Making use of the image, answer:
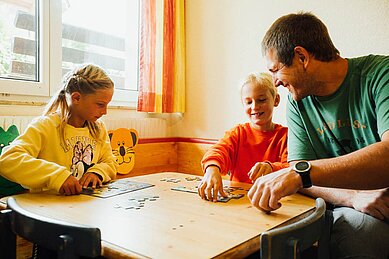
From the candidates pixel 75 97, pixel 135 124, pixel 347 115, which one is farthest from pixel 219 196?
pixel 135 124

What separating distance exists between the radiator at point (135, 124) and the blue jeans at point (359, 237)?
5.25 feet

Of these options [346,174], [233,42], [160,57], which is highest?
[233,42]

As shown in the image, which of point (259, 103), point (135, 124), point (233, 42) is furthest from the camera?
point (233, 42)

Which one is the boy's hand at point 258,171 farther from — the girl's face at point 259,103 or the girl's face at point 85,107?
the girl's face at point 85,107

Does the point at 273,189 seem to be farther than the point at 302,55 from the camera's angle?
No

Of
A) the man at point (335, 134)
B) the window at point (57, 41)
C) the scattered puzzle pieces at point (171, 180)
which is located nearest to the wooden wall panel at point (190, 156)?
the window at point (57, 41)

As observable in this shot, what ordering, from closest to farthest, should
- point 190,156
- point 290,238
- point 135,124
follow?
point 290,238 < point 135,124 < point 190,156

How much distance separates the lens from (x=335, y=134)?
1349 millimetres

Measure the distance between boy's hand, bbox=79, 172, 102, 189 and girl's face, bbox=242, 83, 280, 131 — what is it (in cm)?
81

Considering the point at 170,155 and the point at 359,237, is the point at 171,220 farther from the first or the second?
→ the point at 170,155

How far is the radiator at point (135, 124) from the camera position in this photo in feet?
6.03

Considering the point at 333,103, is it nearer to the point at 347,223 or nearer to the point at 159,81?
the point at 347,223

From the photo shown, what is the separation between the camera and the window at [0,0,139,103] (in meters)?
2.04

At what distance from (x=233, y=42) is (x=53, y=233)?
2223 millimetres
